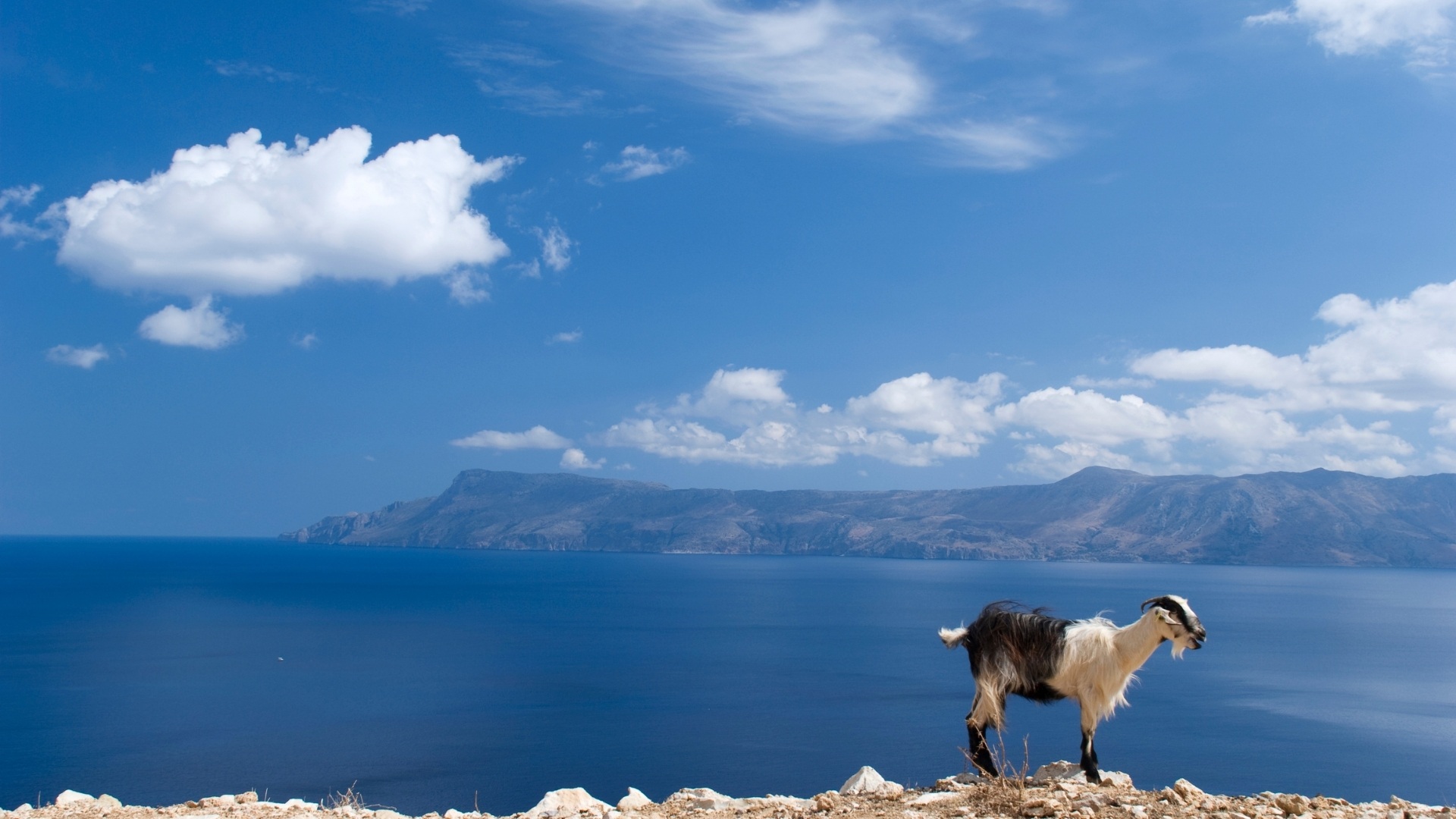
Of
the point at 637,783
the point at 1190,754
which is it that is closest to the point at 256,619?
the point at 637,783

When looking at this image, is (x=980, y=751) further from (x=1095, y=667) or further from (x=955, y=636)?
(x=1095, y=667)

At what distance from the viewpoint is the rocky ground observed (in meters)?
8.02

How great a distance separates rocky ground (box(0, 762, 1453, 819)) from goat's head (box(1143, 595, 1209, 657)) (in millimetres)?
1355

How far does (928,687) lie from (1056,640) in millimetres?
67366

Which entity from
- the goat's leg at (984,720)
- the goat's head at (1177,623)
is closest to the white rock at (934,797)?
the goat's leg at (984,720)

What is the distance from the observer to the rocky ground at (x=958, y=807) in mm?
8016

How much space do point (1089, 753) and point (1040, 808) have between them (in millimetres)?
2039

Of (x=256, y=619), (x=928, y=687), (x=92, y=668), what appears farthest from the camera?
(x=256, y=619)

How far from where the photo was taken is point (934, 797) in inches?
366

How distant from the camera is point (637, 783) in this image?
154 ft

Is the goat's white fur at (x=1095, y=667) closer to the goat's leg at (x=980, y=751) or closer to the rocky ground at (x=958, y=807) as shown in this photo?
the goat's leg at (x=980, y=751)

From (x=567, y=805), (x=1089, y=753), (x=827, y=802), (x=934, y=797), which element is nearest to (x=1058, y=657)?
(x=1089, y=753)

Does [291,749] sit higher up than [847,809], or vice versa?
[847,809]

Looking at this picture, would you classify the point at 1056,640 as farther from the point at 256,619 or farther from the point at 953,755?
the point at 256,619
